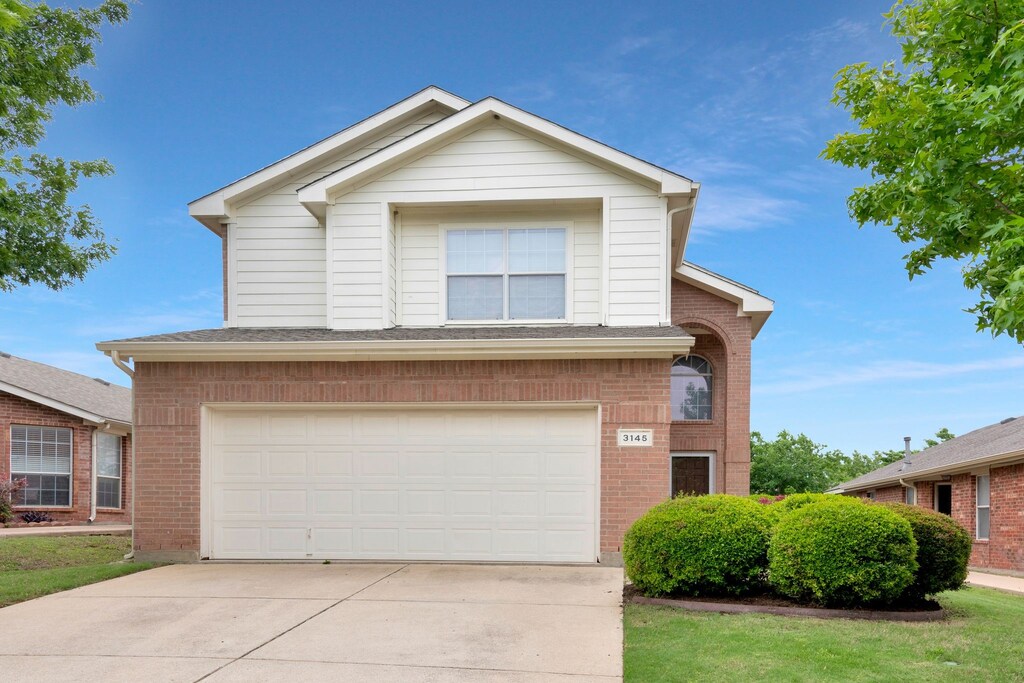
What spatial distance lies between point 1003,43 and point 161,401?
11.2 metres

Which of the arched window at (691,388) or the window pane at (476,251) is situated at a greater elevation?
the window pane at (476,251)

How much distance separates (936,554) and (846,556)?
145cm

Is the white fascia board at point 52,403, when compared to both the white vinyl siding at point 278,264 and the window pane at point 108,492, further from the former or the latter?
the white vinyl siding at point 278,264

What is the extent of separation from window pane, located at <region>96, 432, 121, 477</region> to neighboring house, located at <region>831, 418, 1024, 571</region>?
24.4 metres

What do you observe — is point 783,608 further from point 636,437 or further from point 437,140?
point 437,140

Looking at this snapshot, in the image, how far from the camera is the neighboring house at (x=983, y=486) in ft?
63.0

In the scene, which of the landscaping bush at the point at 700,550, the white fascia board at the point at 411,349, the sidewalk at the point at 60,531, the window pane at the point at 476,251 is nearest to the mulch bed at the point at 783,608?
the landscaping bush at the point at 700,550

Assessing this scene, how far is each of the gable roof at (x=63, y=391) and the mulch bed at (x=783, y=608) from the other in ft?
63.2

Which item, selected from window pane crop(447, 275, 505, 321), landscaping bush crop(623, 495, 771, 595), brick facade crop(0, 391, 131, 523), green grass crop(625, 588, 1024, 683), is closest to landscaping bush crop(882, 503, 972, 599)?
green grass crop(625, 588, 1024, 683)

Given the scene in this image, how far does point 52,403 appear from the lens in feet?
72.5

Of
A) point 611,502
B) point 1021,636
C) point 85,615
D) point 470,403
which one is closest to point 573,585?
point 611,502

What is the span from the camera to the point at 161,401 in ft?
38.6

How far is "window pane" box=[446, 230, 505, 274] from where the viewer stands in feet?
42.8

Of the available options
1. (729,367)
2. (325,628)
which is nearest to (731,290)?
(729,367)
